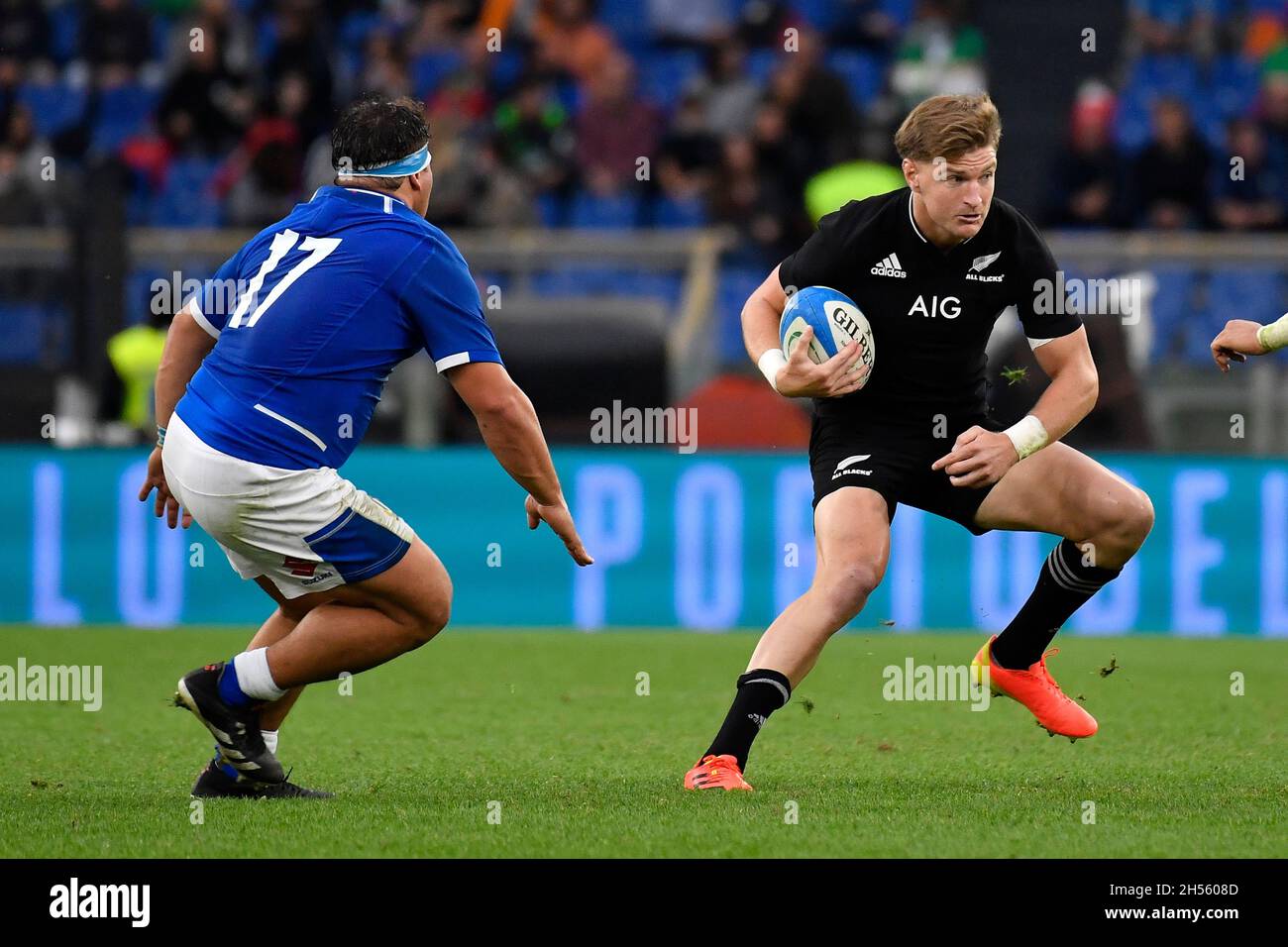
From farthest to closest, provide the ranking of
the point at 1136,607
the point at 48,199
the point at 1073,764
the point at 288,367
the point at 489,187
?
the point at 489,187
the point at 48,199
the point at 1136,607
the point at 1073,764
the point at 288,367

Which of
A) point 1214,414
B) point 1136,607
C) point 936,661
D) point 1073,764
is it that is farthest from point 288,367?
point 1214,414

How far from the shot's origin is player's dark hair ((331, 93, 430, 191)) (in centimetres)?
555

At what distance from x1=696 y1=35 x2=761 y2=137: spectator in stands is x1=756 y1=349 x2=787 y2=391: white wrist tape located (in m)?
10.4

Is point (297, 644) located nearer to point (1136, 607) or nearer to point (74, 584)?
point (74, 584)

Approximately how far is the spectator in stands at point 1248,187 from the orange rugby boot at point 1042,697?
31.2ft

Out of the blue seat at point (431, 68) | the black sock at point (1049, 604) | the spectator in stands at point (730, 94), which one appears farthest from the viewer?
the blue seat at point (431, 68)

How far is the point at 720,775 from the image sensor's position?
5.78 meters

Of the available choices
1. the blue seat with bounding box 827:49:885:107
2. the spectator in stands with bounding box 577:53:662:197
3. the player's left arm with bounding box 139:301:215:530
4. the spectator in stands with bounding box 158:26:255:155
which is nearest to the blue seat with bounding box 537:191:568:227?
the spectator in stands with bounding box 577:53:662:197

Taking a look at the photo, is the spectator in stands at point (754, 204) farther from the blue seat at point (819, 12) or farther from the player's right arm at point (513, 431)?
the player's right arm at point (513, 431)

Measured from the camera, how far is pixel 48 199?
46.1 feet

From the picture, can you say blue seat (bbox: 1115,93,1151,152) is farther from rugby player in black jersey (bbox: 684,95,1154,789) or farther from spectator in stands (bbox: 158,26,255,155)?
rugby player in black jersey (bbox: 684,95,1154,789)

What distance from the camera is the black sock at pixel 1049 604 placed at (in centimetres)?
665

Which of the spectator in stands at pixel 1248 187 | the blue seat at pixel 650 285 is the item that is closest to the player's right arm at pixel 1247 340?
the blue seat at pixel 650 285
